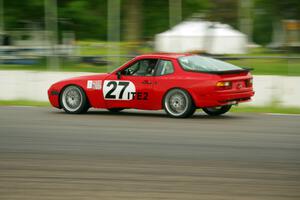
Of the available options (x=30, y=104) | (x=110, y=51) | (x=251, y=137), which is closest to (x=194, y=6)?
(x=110, y=51)

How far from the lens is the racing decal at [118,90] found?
14109 millimetres

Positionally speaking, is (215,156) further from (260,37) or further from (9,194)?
(260,37)

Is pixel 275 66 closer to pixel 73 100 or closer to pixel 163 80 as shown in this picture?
pixel 163 80

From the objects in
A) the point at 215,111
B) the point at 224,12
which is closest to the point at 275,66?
the point at 215,111

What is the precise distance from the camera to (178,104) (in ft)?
44.8

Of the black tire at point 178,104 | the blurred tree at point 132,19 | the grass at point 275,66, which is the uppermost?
the blurred tree at point 132,19

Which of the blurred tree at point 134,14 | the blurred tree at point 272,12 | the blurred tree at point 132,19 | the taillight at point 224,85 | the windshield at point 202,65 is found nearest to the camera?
the taillight at point 224,85

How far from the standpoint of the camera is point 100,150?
9.51 m

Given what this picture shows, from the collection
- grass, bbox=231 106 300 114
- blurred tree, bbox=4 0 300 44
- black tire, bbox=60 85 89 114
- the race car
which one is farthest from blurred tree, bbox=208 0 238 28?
black tire, bbox=60 85 89 114

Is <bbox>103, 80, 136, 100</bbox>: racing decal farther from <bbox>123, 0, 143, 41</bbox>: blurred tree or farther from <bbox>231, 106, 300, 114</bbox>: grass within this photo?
<bbox>123, 0, 143, 41</bbox>: blurred tree

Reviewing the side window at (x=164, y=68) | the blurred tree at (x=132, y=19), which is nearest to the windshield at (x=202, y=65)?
the side window at (x=164, y=68)

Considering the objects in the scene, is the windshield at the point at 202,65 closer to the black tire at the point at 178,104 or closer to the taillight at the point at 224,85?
the taillight at the point at 224,85

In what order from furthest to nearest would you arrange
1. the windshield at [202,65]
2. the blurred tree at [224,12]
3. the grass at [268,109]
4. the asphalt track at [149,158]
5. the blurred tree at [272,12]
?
the blurred tree at [272,12] → the blurred tree at [224,12] → the grass at [268,109] → the windshield at [202,65] → the asphalt track at [149,158]

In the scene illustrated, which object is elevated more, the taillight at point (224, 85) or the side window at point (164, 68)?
the side window at point (164, 68)
